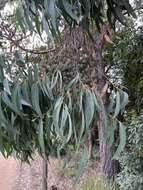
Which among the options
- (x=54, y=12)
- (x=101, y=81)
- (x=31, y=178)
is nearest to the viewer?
(x=54, y=12)

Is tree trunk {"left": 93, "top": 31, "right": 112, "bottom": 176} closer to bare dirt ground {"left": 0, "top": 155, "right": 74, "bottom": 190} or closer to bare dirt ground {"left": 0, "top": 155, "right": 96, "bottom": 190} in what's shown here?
bare dirt ground {"left": 0, "top": 155, "right": 96, "bottom": 190}

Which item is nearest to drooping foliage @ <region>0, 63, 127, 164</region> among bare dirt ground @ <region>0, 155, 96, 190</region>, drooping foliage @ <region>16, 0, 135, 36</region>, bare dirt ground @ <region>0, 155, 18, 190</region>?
drooping foliage @ <region>16, 0, 135, 36</region>

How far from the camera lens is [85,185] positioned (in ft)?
18.4

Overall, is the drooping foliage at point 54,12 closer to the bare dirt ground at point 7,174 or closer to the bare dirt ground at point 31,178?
the bare dirt ground at point 31,178

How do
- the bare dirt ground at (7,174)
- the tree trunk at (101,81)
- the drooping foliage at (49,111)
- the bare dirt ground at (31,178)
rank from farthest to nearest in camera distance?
the bare dirt ground at (7,174), the bare dirt ground at (31,178), the tree trunk at (101,81), the drooping foliage at (49,111)

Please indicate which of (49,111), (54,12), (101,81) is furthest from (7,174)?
(54,12)

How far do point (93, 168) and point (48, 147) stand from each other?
5.74m

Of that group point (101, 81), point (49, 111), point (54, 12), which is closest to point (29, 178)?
point (101, 81)

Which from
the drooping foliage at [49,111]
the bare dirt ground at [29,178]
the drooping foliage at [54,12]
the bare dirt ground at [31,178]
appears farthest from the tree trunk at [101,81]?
the drooping foliage at [49,111]

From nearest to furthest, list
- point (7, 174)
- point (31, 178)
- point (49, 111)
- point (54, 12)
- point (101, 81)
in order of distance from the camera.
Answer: point (54, 12) < point (49, 111) < point (101, 81) < point (31, 178) < point (7, 174)

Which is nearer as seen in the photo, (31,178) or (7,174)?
(31,178)

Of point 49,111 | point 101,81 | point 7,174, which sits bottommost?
point 7,174

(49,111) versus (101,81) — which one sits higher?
(101,81)

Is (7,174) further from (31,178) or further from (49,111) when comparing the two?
(49,111)
